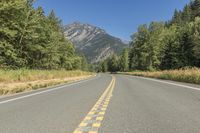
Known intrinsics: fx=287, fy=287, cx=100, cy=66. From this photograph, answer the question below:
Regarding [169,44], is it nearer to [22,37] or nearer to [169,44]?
[169,44]

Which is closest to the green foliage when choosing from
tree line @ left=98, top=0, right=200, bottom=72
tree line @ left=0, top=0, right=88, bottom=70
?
tree line @ left=98, top=0, right=200, bottom=72

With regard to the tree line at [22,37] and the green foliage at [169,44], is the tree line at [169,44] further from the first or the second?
the tree line at [22,37]

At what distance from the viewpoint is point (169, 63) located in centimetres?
7200

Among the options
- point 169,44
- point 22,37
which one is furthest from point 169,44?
point 22,37

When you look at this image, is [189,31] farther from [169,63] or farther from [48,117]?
[48,117]

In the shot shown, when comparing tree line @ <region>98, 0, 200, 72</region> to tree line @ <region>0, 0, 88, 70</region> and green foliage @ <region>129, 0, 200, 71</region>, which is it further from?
tree line @ <region>0, 0, 88, 70</region>

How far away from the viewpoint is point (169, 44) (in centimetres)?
7344

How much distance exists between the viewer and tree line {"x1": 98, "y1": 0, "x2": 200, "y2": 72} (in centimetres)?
6388

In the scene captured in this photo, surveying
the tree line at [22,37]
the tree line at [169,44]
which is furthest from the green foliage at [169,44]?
the tree line at [22,37]

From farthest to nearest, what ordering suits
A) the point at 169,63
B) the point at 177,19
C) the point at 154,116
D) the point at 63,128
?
the point at 177,19, the point at 169,63, the point at 154,116, the point at 63,128

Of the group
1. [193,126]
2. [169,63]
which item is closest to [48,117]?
[193,126]

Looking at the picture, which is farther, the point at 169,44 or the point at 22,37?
the point at 169,44

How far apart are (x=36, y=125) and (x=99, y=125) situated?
4.68ft

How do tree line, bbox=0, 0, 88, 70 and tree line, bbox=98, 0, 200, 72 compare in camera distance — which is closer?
tree line, bbox=0, 0, 88, 70
